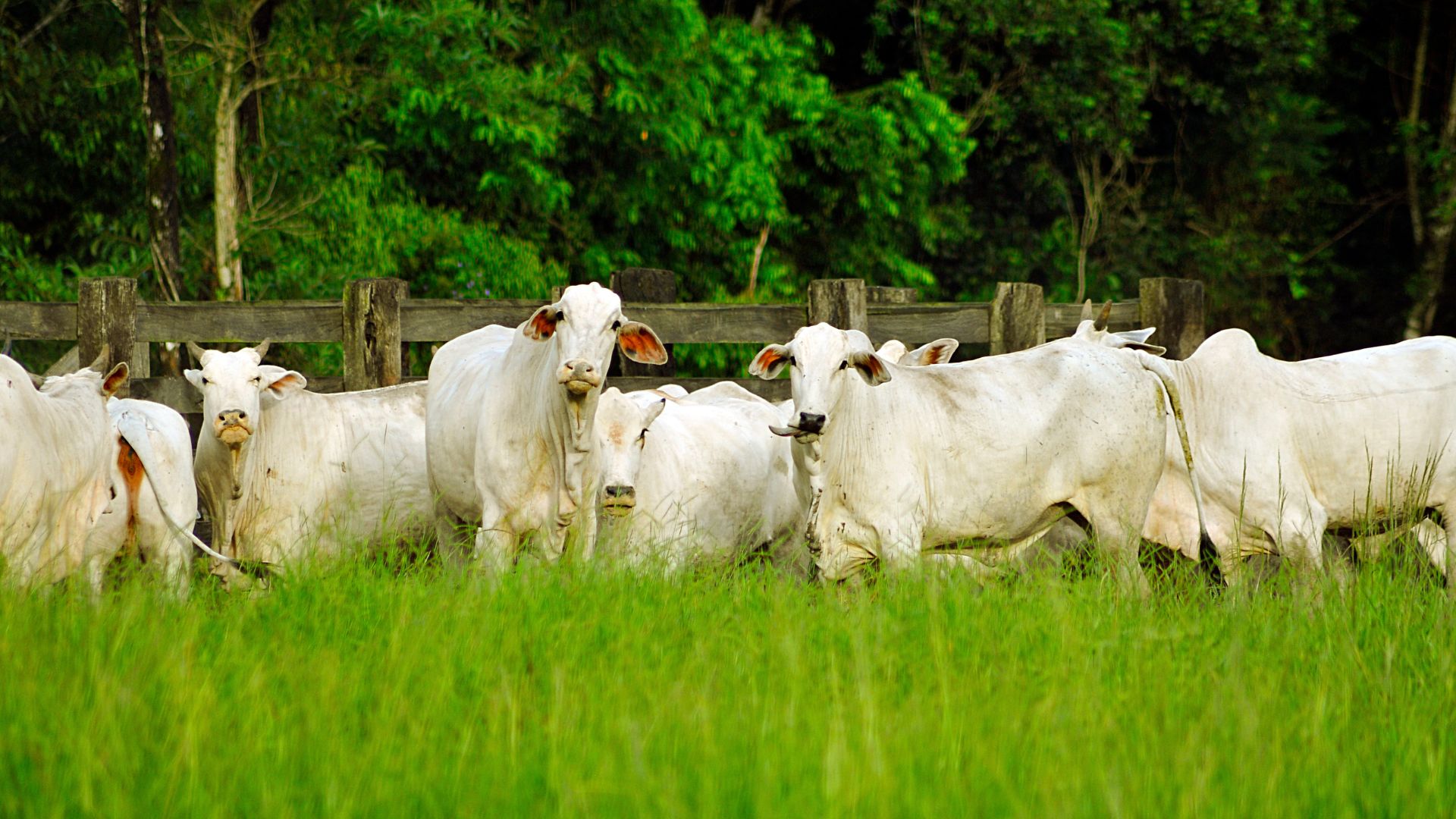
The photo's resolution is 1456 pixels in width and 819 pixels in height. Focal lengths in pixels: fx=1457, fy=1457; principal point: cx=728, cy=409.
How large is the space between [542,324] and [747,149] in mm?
10478

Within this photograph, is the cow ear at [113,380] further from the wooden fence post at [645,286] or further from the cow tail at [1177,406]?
the cow tail at [1177,406]

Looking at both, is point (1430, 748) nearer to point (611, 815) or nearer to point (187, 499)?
point (611, 815)

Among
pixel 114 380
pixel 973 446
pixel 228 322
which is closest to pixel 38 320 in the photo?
pixel 228 322

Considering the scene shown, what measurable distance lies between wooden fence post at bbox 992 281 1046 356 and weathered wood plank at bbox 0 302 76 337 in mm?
5025

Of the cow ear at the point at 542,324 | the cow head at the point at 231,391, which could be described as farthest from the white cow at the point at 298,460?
the cow ear at the point at 542,324

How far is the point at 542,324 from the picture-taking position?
589 cm

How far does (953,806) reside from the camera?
3.04m

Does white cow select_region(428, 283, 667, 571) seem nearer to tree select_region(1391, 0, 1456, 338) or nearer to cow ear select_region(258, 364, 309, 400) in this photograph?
cow ear select_region(258, 364, 309, 400)

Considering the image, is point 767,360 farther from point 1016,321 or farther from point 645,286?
point 645,286

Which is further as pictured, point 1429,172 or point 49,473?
point 1429,172

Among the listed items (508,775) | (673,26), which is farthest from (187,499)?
(673,26)

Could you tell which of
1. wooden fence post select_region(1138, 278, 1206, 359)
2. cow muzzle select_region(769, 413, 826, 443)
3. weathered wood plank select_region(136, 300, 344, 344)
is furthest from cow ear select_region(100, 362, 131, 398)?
wooden fence post select_region(1138, 278, 1206, 359)

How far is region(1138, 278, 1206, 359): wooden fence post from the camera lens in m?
8.53

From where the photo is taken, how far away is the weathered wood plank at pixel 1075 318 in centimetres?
873
